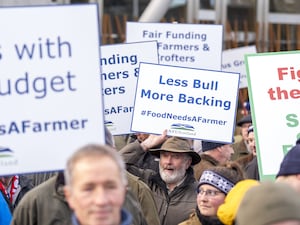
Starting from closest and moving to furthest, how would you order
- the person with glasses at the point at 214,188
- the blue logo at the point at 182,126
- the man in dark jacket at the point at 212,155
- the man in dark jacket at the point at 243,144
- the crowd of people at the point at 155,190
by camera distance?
the crowd of people at the point at 155,190 < the person with glasses at the point at 214,188 < the blue logo at the point at 182,126 < the man in dark jacket at the point at 212,155 < the man in dark jacket at the point at 243,144

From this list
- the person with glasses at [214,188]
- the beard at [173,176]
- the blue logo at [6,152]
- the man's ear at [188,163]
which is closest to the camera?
the blue logo at [6,152]

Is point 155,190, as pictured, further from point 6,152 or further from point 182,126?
point 6,152

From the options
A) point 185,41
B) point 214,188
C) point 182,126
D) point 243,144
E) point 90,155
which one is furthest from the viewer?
point 185,41

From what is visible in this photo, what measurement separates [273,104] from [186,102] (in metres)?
1.73

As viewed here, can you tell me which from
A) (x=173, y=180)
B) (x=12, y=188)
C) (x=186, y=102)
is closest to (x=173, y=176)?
(x=173, y=180)

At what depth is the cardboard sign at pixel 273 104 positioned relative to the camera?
234 inches

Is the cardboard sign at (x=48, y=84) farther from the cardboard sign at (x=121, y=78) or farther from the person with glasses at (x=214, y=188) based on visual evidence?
the cardboard sign at (x=121, y=78)

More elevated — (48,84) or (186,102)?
(48,84)

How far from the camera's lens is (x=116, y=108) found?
27.2 ft

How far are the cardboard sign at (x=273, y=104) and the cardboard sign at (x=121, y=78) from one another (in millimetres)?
2012

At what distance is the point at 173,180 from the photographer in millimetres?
7293

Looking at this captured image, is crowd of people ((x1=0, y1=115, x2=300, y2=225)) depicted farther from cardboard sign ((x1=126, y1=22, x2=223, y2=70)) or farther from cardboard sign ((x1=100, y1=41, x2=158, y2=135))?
cardboard sign ((x1=126, y1=22, x2=223, y2=70))

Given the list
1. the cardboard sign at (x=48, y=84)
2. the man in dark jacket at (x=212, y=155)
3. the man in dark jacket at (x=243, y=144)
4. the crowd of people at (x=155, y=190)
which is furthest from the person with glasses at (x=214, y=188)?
the man in dark jacket at (x=243, y=144)

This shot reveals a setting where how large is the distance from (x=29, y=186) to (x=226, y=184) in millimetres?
1712
